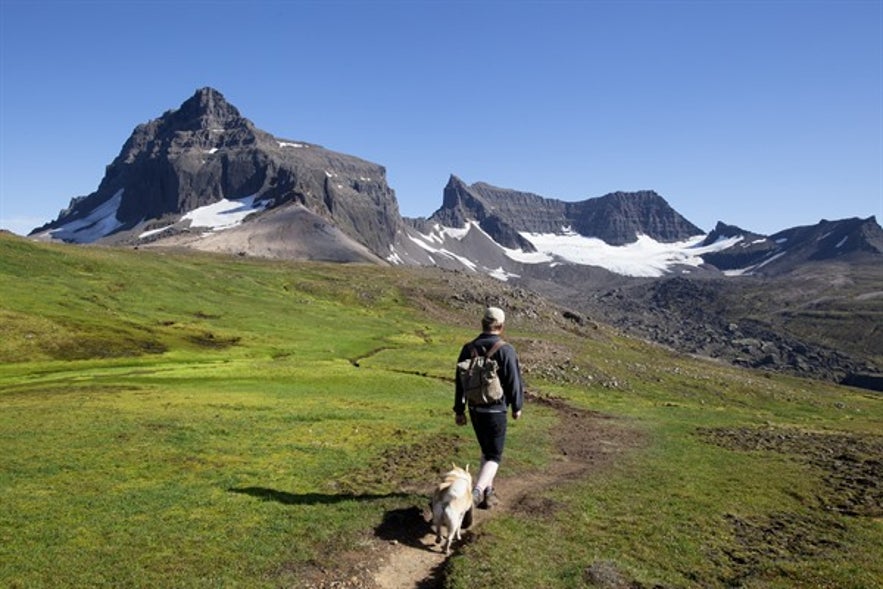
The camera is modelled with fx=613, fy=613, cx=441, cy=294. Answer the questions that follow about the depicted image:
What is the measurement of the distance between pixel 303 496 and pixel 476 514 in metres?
5.64

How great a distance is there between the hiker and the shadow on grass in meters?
3.69

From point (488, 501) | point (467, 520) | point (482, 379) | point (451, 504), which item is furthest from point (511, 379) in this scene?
point (488, 501)

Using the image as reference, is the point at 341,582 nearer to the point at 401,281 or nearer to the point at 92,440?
the point at 92,440

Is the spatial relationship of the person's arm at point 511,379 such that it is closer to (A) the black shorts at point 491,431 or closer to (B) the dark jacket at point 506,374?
(B) the dark jacket at point 506,374

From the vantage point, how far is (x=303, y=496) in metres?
19.8

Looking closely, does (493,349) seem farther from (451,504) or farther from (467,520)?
(467,520)

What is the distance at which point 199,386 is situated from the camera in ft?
163

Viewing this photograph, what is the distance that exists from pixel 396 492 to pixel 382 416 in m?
16.4

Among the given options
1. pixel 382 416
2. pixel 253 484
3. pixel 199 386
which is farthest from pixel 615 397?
pixel 253 484

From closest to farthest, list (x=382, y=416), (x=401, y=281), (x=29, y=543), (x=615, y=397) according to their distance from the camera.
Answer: (x=29, y=543) → (x=382, y=416) → (x=615, y=397) → (x=401, y=281)

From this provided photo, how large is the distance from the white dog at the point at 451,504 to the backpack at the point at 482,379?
2267mm

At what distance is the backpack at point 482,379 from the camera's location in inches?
685

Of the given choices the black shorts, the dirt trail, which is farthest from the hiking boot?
the black shorts

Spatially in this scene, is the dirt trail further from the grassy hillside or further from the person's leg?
the person's leg
